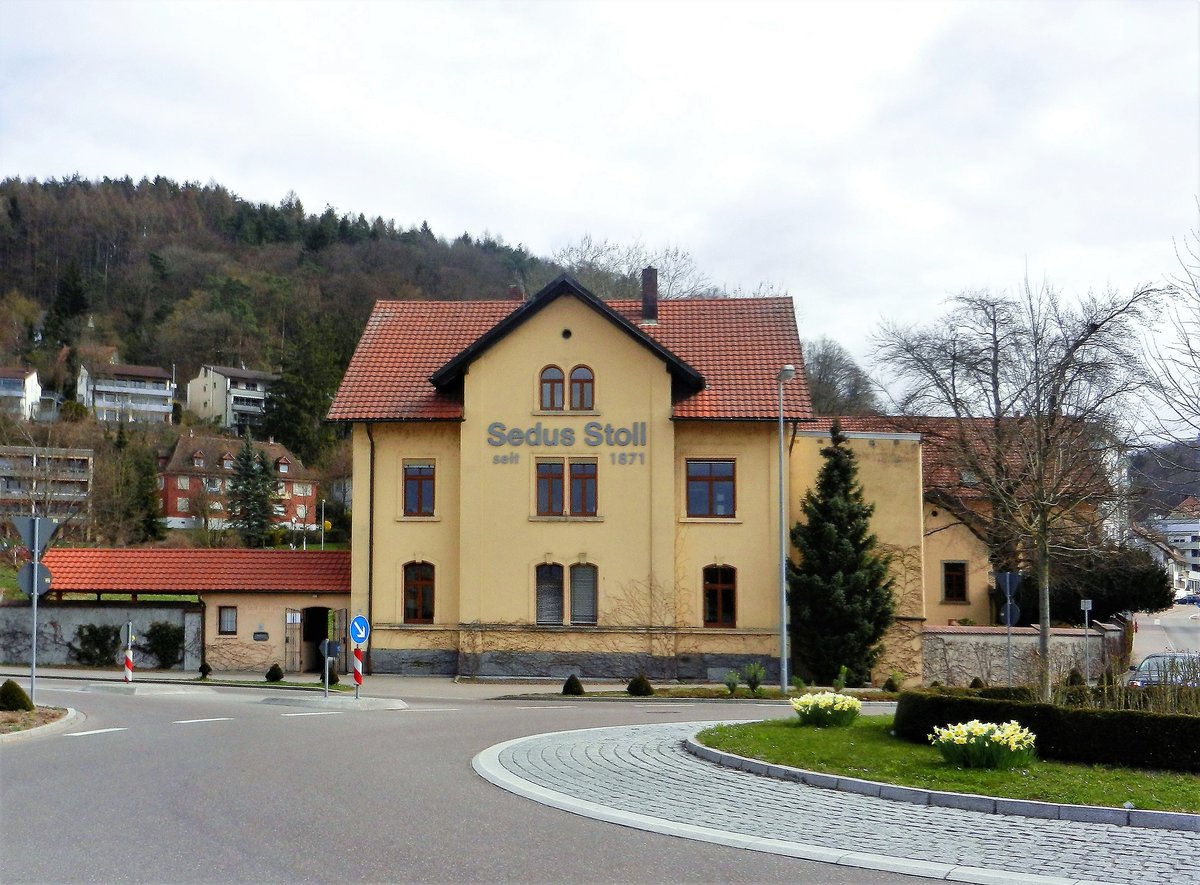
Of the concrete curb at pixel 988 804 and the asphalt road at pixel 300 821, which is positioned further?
the concrete curb at pixel 988 804

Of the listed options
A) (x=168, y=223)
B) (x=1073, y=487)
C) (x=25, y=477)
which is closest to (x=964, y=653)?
(x=1073, y=487)

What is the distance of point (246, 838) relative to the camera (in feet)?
30.9

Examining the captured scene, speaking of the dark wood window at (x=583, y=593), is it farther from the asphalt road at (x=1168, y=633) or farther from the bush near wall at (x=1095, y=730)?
the bush near wall at (x=1095, y=730)

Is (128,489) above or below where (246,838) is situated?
above

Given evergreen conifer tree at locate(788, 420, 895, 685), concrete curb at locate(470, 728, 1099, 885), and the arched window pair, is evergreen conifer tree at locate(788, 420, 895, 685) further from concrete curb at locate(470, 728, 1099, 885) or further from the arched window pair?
concrete curb at locate(470, 728, 1099, 885)

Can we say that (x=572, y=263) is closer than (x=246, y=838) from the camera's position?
No

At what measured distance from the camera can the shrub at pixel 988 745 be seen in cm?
1279

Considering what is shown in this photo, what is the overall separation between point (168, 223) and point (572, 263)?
79.4 m

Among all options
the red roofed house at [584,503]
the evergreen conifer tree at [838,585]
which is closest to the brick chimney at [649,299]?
the red roofed house at [584,503]

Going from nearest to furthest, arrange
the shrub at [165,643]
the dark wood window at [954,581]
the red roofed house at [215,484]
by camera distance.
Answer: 1. the shrub at [165,643]
2. the dark wood window at [954,581]
3. the red roofed house at [215,484]

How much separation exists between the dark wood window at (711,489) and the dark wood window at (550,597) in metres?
4.19

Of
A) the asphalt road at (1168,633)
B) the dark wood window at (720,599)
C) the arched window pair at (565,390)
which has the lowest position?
the asphalt road at (1168,633)

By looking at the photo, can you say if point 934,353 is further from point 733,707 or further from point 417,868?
point 417,868

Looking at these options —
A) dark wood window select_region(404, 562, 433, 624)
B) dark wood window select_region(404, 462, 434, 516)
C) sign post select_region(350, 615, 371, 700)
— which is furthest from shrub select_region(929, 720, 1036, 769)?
dark wood window select_region(404, 462, 434, 516)
